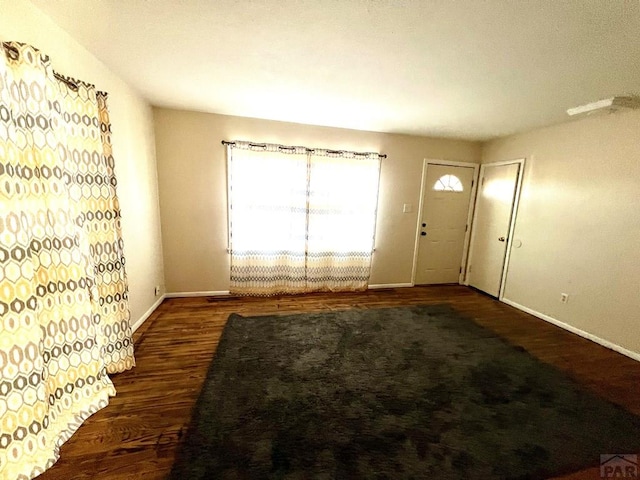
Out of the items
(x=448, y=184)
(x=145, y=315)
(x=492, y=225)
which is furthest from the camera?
(x=448, y=184)

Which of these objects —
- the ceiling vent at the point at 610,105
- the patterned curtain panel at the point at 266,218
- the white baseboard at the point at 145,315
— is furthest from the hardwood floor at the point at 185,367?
the ceiling vent at the point at 610,105

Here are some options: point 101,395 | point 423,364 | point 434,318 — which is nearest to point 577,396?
point 423,364

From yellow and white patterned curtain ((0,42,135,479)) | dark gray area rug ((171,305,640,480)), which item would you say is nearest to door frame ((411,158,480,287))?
dark gray area rug ((171,305,640,480))

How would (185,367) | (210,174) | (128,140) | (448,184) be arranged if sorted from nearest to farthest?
1. (185,367)
2. (128,140)
3. (210,174)
4. (448,184)

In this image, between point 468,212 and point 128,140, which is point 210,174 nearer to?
point 128,140

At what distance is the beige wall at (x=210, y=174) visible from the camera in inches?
130

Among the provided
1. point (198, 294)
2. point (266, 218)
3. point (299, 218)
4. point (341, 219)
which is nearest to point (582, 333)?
point (341, 219)

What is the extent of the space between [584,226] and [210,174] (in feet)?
15.2

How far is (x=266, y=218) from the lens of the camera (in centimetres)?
359

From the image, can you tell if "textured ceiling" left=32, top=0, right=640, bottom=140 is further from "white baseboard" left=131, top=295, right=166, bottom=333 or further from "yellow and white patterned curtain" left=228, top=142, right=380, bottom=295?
"white baseboard" left=131, top=295, right=166, bottom=333

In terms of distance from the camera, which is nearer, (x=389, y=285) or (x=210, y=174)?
(x=210, y=174)

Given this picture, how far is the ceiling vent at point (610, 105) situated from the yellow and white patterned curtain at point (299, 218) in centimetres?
221

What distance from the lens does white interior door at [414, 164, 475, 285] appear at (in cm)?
426

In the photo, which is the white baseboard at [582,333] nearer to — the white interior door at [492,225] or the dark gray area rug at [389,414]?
the white interior door at [492,225]
